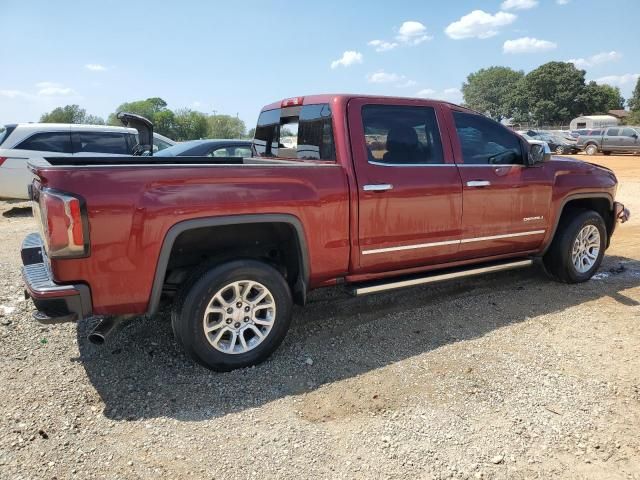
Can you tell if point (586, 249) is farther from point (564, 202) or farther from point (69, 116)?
point (69, 116)

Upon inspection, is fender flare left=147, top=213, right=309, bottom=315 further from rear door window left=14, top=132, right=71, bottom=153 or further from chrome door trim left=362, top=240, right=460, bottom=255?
rear door window left=14, top=132, right=71, bottom=153

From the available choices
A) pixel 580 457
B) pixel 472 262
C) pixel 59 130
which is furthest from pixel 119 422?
pixel 59 130

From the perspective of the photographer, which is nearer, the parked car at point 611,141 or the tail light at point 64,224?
the tail light at point 64,224

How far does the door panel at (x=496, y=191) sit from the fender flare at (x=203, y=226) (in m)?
1.60

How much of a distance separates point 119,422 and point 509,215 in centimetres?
367

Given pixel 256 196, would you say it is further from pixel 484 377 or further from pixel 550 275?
pixel 550 275

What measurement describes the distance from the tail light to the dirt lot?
3.31ft

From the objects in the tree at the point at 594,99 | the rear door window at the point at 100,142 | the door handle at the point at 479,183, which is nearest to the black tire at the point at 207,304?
the door handle at the point at 479,183

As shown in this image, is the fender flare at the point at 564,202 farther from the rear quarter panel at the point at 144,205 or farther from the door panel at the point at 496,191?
the rear quarter panel at the point at 144,205

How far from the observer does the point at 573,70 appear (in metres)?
79.2

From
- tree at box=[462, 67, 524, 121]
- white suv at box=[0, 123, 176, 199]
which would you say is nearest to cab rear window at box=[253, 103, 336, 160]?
white suv at box=[0, 123, 176, 199]

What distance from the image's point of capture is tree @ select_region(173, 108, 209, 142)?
80294 millimetres

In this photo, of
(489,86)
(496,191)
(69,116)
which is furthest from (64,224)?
(489,86)

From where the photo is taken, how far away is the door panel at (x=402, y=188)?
379 centimetres
